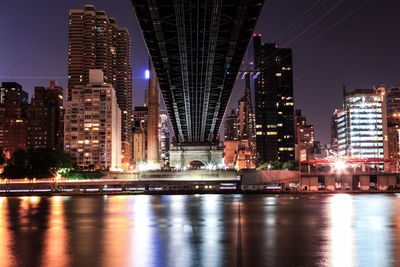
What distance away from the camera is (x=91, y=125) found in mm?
150000

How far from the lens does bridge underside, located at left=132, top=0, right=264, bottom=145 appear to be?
136ft

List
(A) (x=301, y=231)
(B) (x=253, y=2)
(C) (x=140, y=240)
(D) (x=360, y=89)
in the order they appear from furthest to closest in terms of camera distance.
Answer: (D) (x=360, y=89), (B) (x=253, y=2), (A) (x=301, y=231), (C) (x=140, y=240)

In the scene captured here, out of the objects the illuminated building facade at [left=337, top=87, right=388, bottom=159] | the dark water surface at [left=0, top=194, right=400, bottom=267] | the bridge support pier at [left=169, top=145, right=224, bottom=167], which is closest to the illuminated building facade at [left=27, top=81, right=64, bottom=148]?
the bridge support pier at [left=169, top=145, right=224, bottom=167]

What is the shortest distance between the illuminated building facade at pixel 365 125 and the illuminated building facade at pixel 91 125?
89853mm

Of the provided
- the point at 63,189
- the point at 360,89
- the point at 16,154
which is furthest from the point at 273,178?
the point at 360,89

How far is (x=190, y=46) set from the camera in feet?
179

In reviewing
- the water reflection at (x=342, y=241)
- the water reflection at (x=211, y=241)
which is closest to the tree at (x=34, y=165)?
the water reflection at (x=211, y=241)

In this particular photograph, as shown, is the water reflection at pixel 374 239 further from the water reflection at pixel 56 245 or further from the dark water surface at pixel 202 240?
the water reflection at pixel 56 245

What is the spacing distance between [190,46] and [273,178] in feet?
98.4

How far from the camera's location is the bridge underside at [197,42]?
41.3m

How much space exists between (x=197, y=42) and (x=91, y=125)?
10582 cm

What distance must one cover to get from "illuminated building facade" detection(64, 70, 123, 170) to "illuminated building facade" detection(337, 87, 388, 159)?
89853mm

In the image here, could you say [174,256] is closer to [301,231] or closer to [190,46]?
[301,231]

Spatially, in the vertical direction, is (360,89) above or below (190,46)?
above
